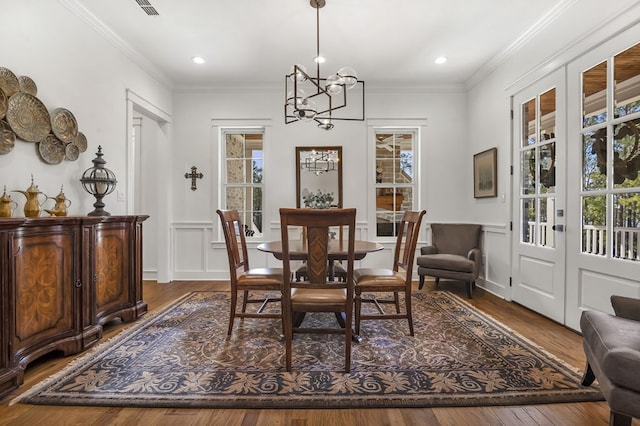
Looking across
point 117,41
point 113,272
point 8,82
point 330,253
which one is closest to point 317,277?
point 330,253

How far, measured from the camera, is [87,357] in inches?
89.7

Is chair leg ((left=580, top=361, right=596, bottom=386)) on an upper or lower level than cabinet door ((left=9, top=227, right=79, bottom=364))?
lower

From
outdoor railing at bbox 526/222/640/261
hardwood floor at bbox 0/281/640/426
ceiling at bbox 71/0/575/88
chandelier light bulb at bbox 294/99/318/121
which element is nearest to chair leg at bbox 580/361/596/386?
hardwood floor at bbox 0/281/640/426

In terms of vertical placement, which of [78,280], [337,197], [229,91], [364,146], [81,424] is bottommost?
[81,424]

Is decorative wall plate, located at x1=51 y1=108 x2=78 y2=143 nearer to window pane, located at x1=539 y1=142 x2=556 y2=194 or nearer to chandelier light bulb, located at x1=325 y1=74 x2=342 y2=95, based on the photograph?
chandelier light bulb, located at x1=325 y1=74 x2=342 y2=95

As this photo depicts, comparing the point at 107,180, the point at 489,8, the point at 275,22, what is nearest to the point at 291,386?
the point at 107,180

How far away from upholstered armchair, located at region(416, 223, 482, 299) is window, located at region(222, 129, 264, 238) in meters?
2.44

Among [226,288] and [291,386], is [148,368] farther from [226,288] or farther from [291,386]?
[226,288]

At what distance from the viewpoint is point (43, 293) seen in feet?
7.07

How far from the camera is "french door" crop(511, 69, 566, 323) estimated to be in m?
3.01

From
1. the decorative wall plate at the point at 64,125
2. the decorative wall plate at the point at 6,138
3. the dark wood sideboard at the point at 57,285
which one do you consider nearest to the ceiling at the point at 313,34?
the decorative wall plate at the point at 64,125

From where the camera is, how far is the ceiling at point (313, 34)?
2.99 meters

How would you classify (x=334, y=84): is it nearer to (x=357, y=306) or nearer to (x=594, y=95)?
(x=357, y=306)

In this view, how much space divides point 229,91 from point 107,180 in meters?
2.45
